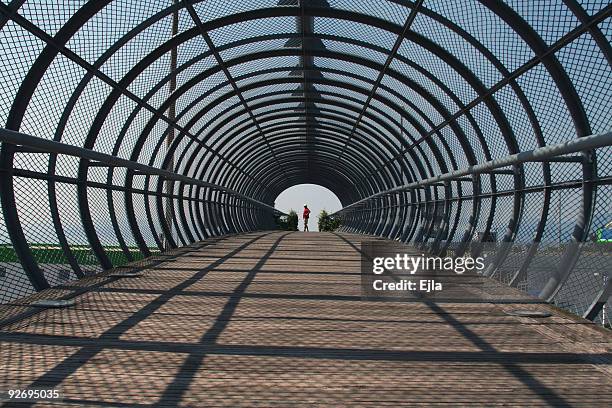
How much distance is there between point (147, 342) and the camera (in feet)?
15.4

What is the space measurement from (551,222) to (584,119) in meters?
1.73

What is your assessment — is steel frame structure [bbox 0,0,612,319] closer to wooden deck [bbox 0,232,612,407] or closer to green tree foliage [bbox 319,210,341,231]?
wooden deck [bbox 0,232,612,407]

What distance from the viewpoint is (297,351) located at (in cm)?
448

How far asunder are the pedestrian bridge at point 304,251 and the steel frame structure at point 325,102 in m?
0.03

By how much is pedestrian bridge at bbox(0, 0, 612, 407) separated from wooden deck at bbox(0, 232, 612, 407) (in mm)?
24

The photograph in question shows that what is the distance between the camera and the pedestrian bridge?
3.99 metres

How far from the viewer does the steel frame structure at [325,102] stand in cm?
639

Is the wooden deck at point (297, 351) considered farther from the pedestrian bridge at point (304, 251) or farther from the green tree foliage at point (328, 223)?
the green tree foliage at point (328, 223)

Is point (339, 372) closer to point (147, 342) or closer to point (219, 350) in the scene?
point (219, 350)

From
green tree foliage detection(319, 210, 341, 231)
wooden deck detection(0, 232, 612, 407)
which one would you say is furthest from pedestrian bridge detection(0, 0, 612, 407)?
green tree foliage detection(319, 210, 341, 231)

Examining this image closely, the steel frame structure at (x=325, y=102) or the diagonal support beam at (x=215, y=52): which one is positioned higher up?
the diagonal support beam at (x=215, y=52)

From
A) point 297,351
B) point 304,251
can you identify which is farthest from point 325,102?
→ point 297,351

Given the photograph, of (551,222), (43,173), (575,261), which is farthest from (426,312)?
(43,173)

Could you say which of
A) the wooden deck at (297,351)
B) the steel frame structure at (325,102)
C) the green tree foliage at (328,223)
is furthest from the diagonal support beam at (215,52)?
the green tree foliage at (328,223)
